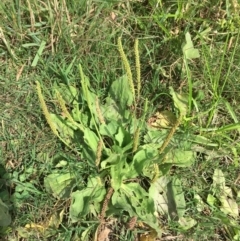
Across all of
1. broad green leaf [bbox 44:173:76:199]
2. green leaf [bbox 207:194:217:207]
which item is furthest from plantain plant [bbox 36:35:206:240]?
green leaf [bbox 207:194:217:207]

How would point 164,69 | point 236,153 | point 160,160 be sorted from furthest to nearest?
point 164,69, point 236,153, point 160,160

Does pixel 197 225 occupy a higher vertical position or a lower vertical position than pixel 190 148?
lower

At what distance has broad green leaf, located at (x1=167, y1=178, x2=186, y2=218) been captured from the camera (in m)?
1.62

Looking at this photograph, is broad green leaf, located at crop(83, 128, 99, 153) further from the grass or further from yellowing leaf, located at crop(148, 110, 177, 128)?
yellowing leaf, located at crop(148, 110, 177, 128)

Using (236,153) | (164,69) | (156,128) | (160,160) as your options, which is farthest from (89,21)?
(236,153)

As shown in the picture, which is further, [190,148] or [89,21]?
[89,21]

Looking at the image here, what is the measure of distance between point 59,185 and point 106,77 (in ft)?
1.58

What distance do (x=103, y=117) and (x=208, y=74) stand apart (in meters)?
0.48

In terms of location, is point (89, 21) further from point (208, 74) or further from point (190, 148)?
point (190, 148)

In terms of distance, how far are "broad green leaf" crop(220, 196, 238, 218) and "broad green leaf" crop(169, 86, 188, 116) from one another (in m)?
0.38

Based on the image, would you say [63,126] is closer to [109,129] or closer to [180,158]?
[109,129]

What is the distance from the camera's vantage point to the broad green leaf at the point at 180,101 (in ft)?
→ 5.66

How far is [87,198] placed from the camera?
158cm

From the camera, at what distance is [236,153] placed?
169 cm
